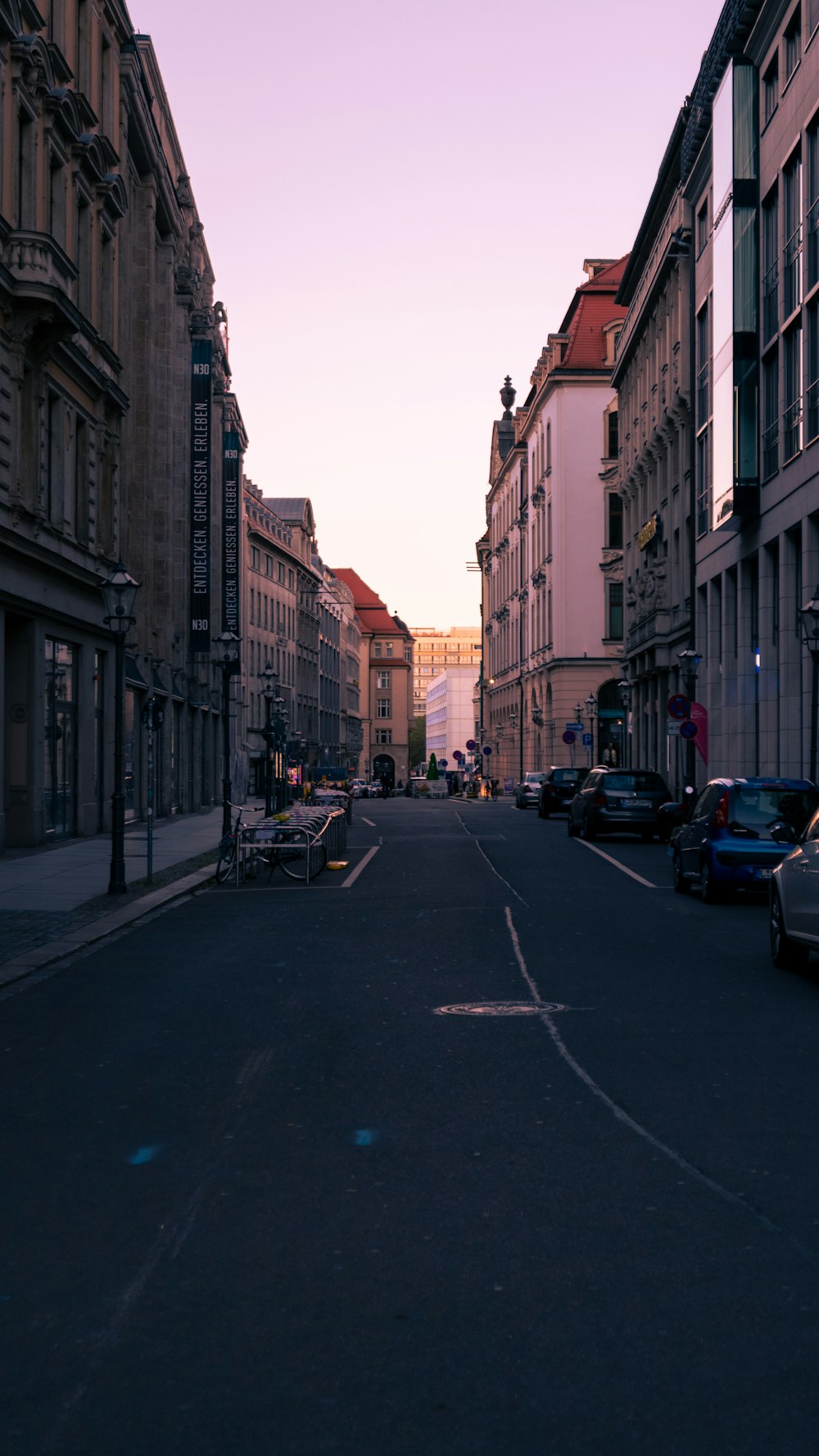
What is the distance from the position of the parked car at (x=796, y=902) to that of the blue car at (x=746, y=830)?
16.6 feet

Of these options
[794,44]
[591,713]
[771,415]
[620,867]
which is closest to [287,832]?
[620,867]

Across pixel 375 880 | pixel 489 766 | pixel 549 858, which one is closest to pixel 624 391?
pixel 549 858

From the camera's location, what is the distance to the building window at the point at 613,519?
7650 cm

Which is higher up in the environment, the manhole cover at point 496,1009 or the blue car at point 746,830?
the blue car at point 746,830

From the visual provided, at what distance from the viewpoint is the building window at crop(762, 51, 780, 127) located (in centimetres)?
3394

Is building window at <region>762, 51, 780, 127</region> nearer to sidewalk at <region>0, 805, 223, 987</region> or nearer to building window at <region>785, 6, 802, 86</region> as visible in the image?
building window at <region>785, 6, 802, 86</region>

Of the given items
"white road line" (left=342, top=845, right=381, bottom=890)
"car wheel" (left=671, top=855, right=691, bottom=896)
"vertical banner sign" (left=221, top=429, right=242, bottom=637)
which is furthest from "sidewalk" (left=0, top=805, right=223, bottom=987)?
"vertical banner sign" (left=221, top=429, right=242, bottom=637)

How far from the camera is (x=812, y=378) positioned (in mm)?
30406

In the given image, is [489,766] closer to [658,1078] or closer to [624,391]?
[624,391]

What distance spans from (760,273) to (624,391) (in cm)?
2864

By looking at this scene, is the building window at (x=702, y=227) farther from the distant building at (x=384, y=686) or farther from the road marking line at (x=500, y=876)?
the distant building at (x=384, y=686)

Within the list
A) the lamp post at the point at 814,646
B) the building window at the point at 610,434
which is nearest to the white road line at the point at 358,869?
the lamp post at the point at 814,646

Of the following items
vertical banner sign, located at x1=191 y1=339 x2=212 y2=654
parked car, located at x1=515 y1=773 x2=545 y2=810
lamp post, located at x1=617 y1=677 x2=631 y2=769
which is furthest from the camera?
parked car, located at x1=515 y1=773 x2=545 y2=810

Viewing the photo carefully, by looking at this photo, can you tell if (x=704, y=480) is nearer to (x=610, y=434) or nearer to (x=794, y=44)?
(x=794, y=44)
